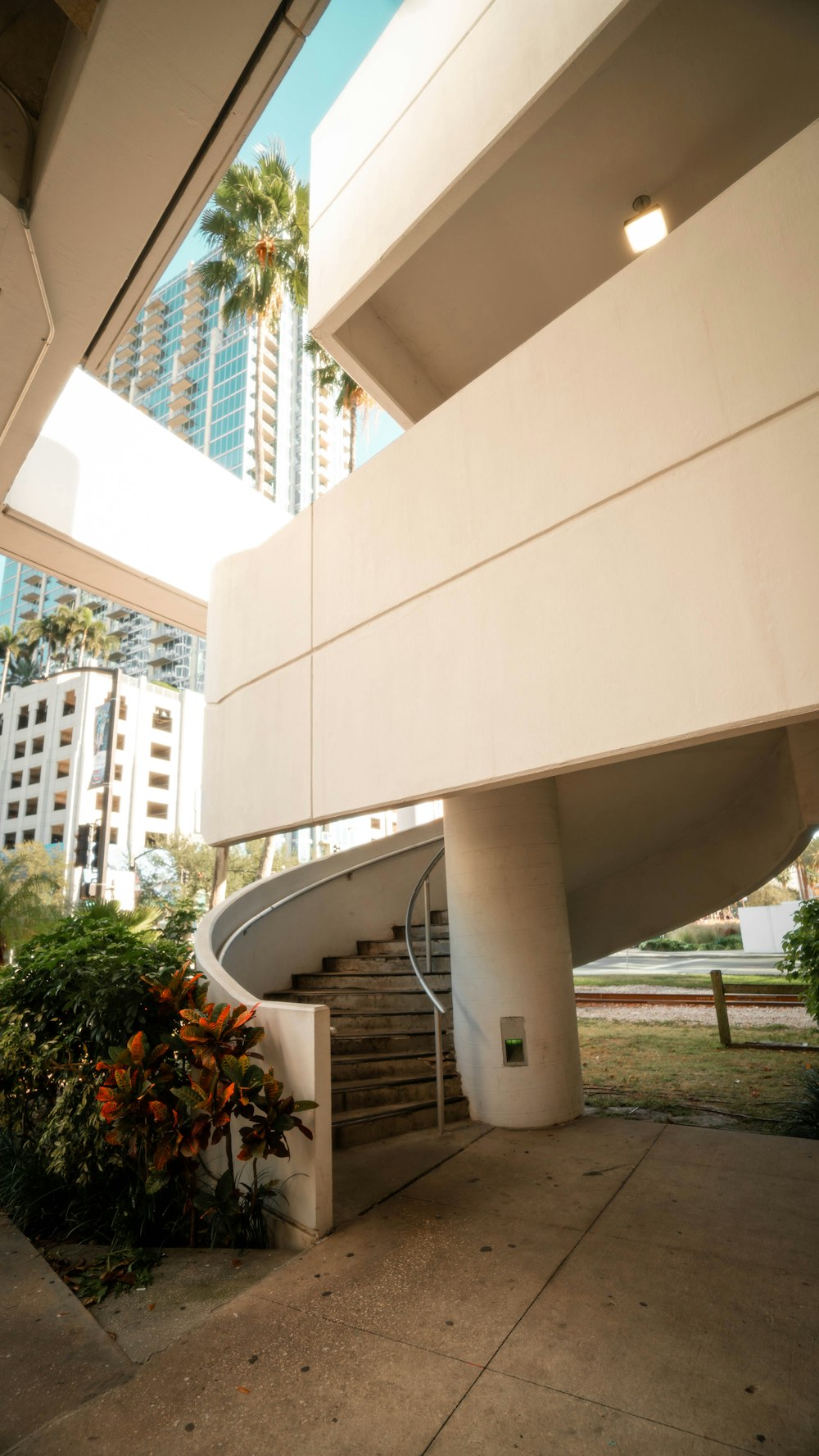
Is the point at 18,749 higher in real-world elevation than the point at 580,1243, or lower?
higher

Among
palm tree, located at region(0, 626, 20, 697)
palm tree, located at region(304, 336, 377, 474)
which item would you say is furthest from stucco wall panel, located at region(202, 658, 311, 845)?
palm tree, located at region(0, 626, 20, 697)

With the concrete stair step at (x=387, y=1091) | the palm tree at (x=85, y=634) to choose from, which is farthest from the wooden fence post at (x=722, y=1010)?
the palm tree at (x=85, y=634)

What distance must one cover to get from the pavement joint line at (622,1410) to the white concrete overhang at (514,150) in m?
5.73

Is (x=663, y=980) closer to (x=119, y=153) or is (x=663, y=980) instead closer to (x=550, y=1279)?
(x=550, y=1279)

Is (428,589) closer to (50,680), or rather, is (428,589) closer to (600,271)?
(600,271)

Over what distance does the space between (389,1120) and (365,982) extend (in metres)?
1.81

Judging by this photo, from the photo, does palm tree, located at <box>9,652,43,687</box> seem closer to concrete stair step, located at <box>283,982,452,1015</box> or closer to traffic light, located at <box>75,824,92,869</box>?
traffic light, located at <box>75,824,92,869</box>

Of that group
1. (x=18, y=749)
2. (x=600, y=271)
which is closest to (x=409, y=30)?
(x=600, y=271)

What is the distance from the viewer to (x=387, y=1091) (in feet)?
19.0

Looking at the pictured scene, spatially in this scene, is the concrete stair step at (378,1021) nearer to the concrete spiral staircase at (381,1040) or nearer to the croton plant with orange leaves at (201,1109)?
the concrete spiral staircase at (381,1040)

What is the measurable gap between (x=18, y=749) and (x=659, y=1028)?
52408 mm

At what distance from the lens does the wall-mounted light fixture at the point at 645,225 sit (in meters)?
4.86

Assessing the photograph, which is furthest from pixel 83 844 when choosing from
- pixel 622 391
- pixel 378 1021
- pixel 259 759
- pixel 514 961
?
pixel 622 391

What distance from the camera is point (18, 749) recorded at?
52.4 metres
